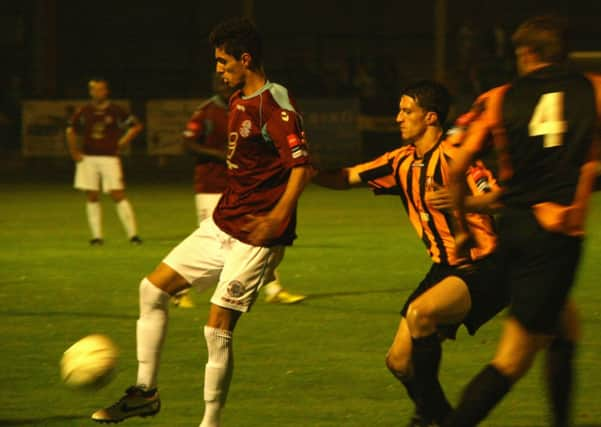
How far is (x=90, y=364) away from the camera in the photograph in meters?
6.86

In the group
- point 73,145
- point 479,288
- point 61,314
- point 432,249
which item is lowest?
point 61,314

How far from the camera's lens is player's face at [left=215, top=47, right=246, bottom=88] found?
259 inches

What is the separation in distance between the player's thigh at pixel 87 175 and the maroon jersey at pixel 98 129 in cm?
13

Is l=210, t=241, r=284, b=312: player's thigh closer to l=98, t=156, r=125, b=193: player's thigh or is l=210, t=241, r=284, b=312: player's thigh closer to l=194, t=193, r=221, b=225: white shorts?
l=194, t=193, r=221, b=225: white shorts

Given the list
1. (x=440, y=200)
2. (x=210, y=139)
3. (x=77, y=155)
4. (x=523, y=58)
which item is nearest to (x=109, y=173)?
(x=77, y=155)

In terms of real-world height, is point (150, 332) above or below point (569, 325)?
below

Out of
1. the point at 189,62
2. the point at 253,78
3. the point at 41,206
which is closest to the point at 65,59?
the point at 189,62

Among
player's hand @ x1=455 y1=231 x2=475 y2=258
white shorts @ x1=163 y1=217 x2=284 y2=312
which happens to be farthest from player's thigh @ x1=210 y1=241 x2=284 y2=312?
player's hand @ x1=455 y1=231 x2=475 y2=258

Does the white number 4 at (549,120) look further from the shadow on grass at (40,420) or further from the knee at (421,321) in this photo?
the shadow on grass at (40,420)

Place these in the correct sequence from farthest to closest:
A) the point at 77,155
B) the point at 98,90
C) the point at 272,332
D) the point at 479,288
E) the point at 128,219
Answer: the point at 98,90 < the point at 77,155 < the point at 128,219 < the point at 272,332 < the point at 479,288

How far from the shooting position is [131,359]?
870cm

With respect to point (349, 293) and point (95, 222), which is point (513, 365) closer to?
point (349, 293)

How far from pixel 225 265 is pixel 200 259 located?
15 cm

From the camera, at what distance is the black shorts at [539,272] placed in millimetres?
5574
